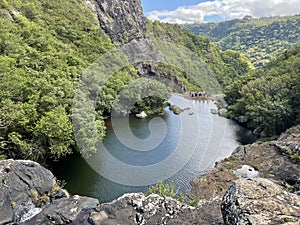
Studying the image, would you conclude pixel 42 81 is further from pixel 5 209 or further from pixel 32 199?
pixel 5 209

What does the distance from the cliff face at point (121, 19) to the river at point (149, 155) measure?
57.3 meters

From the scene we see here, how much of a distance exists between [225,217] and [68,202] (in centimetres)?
1282


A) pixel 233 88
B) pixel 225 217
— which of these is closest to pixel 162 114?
pixel 233 88

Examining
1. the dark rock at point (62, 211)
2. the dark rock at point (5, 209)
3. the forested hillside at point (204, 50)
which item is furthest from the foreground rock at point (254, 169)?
the forested hillside at point (204, 50)

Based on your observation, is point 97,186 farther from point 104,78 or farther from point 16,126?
point 104,78

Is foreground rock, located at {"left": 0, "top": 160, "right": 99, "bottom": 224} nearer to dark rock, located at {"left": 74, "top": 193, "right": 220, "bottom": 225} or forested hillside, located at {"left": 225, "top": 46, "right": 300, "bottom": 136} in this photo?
dark rock, located at {"left": 74, "top": 193, "right": 220, "bottom": 225}

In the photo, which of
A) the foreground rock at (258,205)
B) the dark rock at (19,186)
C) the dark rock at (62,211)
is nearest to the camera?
the foreground rock at (258,205)

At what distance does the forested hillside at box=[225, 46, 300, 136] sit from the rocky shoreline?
19.1 m

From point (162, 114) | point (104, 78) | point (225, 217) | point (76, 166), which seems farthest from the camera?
point (162, 114)

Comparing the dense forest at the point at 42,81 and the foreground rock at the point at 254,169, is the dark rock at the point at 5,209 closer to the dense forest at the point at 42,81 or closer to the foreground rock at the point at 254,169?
the dense forest at the point at 42,81

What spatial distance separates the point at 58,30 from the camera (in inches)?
2562

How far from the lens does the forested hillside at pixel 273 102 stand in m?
45.8

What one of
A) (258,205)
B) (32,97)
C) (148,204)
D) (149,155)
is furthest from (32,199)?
(149,155)

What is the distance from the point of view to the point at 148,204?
1673cm
